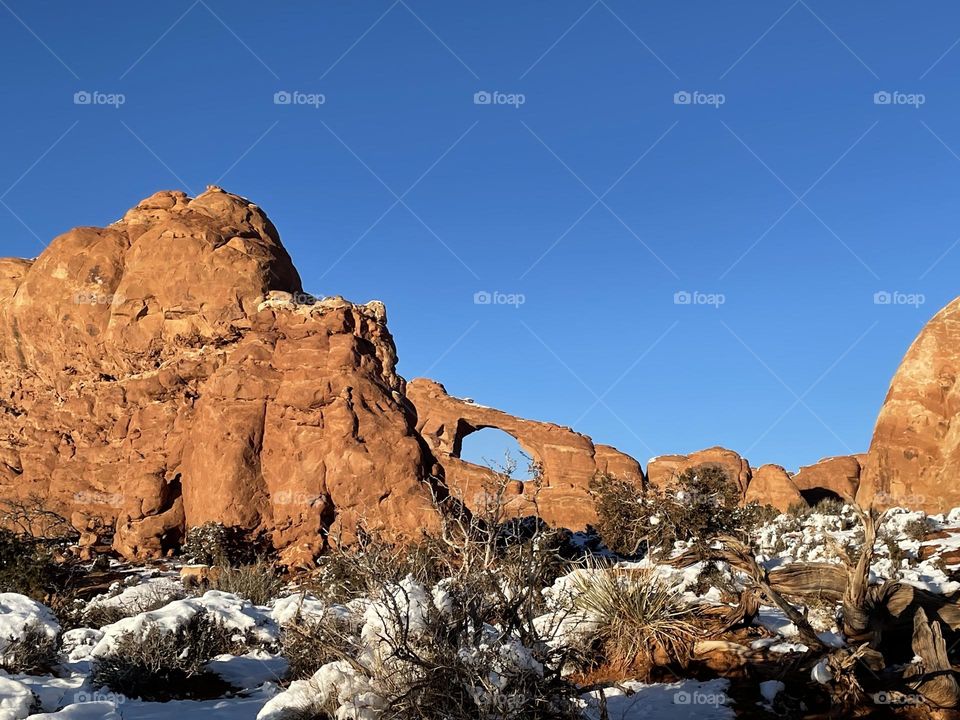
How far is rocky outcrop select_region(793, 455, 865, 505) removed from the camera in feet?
150

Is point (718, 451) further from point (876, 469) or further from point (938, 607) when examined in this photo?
point (938, 607)

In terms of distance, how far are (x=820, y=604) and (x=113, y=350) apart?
33232 millimetres

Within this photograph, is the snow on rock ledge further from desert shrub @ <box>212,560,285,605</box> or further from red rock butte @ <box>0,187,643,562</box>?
red rock butte @ <box>0,187,643,562</box>

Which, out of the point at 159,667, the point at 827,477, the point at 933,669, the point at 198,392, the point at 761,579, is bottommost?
the point at 159,667

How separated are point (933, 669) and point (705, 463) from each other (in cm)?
4093

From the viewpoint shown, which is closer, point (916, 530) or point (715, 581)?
point (715, 581)

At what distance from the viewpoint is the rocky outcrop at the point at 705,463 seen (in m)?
46.5

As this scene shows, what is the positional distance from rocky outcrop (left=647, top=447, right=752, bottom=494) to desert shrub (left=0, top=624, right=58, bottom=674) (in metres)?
39.1

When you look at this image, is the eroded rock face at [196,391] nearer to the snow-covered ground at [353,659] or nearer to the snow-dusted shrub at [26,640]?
the snow-covered ground at [353,659]

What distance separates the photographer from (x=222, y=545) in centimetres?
2784

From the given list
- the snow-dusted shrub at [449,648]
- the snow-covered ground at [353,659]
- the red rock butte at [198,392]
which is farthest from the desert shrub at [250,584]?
the snow-dusted shrub at [449,648]

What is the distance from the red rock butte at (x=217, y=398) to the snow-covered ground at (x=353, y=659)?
13.3 m

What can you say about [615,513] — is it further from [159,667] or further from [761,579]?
[761,579]

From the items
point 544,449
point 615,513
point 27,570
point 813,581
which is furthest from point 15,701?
point 544,449
